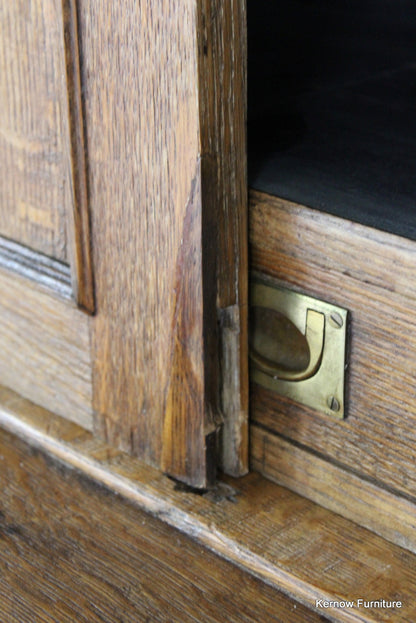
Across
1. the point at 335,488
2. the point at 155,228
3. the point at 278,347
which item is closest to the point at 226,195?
the point at 155,228

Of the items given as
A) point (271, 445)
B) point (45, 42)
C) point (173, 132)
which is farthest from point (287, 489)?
point (45, 42)

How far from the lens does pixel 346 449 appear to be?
3.04 feet

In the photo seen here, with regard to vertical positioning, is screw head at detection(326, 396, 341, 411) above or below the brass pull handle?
below

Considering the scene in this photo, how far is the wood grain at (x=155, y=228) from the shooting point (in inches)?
32.9

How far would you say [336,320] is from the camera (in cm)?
88

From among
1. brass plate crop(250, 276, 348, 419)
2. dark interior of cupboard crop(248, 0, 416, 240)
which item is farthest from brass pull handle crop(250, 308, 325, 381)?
dark interior of cupboard crop(248, 0, 416, 240)

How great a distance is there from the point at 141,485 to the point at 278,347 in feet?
0.67

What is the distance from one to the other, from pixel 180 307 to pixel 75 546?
263 millimetres

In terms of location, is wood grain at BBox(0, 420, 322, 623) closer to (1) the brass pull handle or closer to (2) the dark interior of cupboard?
(1) the brass pull handle

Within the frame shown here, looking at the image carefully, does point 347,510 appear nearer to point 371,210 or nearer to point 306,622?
point 306,622

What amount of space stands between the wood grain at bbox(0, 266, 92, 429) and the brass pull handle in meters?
0.19

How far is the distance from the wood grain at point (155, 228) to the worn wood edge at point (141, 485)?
0.09 ft

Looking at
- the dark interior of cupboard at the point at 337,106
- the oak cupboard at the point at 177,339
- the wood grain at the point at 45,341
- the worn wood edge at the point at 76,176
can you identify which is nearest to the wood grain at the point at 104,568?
the oak cupboard at the point at 177,339

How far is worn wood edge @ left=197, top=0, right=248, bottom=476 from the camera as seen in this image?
0.81 m
